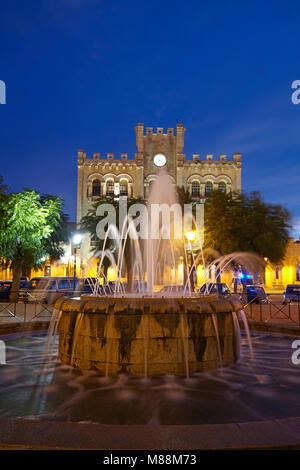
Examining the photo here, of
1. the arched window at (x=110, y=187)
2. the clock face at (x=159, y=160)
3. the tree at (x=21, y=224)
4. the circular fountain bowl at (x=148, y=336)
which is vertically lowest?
the circular fountain bowl at (x=148, y=336)

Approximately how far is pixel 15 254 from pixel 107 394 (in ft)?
60.5

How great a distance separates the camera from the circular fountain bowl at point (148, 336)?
621cm

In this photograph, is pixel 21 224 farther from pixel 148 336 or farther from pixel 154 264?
pixel 148 336

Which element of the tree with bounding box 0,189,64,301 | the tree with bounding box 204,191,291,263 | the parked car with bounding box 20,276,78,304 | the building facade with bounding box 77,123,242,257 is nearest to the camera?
the tree with bounding box 0,189,64,301

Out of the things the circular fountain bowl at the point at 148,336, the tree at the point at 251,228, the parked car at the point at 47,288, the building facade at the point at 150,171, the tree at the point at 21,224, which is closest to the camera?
the circular fountain bowl at the point at 148,336

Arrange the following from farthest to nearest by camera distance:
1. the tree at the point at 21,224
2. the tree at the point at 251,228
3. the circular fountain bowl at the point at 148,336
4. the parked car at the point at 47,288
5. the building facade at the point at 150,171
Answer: the building facade at the point at 150,171 → the tree at the point at 251,228 → the parked car at the point at 47,288 → the tree at the point at 21,224 → the circular fountain bowl at the point at 148,336

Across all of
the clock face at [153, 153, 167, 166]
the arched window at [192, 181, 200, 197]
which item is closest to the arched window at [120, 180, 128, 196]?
the clock face at [153, 153, 167, 166]

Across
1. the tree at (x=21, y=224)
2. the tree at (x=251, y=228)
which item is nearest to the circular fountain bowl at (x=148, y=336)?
the tree at (x=21, y=224)

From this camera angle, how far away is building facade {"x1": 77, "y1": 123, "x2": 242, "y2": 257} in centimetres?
5034

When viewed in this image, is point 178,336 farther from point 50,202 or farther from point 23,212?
point 50,202

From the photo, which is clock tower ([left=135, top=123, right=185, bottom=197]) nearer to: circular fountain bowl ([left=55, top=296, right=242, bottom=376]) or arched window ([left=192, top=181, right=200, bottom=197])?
arched window ([left=192, top=181, right=200, bottom=197])

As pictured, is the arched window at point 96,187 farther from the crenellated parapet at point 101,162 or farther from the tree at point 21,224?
the tree at point 21,224

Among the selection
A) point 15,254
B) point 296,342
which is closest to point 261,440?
point 296,342

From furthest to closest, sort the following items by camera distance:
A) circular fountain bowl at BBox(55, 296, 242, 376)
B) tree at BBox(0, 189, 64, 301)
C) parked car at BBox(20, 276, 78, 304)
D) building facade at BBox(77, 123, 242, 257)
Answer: building facade at BBox(77, 123, 242, 257) < parked car at BBox(20, 276, 78, 304) < tree at BBox(0, 189, 64, 301) < circular fountain bowl at BBox(55, 296, 242, 376)
